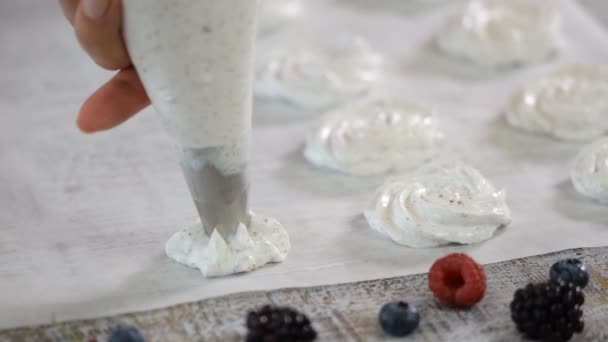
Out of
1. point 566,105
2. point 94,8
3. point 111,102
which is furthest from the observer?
point 566,105

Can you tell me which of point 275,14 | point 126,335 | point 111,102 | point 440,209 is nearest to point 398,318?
point 440,209

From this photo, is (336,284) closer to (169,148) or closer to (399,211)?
(399,211)

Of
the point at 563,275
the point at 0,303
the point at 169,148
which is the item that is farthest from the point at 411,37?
the point at 0,303

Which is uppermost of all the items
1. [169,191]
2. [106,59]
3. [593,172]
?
[106,59]

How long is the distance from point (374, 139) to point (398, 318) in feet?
1.94

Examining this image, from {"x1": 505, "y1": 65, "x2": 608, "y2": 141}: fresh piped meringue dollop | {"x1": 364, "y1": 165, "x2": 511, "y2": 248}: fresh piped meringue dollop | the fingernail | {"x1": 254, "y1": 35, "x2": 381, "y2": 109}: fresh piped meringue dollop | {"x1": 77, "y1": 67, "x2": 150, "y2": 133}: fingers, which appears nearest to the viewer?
the fingernail

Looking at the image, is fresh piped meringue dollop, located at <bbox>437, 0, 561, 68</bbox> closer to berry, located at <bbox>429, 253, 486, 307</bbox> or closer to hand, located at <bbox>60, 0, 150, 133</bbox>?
berry, located at <bbox>429, 253, 486, 307</bbox>

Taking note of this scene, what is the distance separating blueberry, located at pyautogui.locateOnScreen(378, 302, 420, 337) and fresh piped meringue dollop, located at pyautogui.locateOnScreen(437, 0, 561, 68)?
107cm

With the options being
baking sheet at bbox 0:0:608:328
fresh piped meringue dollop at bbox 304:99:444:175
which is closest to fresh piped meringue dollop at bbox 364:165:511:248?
baking sheet at bbox 0:0:608:328

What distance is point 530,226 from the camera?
1.70 metres

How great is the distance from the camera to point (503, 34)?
7.63 feet

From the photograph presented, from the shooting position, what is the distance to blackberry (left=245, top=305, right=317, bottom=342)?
1.34 metres

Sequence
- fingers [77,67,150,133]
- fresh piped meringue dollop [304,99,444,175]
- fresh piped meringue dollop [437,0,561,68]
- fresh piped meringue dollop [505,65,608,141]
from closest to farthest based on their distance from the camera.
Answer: fingers [77,67,150,133] → fresh piped meringue dollop [304,99,444,175] → fresh piped meringue dollop [505,65,608,141] → fresh piped meringue dollop [437,0,561,68]

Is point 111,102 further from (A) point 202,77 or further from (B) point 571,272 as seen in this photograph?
(B) point 571,272
